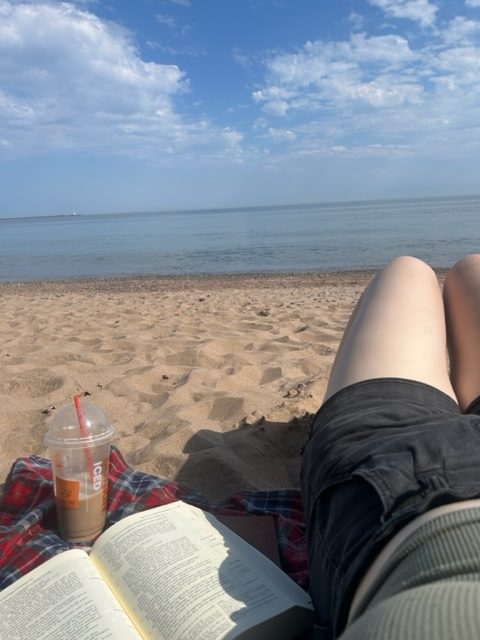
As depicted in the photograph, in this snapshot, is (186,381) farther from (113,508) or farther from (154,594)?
(154,594)

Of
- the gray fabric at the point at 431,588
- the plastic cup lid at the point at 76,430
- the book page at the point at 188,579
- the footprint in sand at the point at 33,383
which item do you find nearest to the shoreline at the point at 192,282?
the footprint in sand at the point at 33,383

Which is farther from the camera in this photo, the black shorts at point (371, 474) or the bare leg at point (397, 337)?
the bare leg at point (397, 337)

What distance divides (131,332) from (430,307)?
3.17 metres

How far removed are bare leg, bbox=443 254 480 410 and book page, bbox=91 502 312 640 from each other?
0.76 m

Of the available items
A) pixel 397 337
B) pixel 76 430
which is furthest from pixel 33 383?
pixel 397 337

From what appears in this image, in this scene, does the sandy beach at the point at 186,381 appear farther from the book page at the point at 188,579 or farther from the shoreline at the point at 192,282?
the shoreline at the point at 192,282

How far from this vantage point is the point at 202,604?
104 centimetres

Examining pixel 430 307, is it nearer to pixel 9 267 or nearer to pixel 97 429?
pixel 97 429

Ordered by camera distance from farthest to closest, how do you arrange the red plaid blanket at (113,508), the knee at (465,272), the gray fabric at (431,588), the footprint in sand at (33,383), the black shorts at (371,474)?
1. the footprint in sand at (33,383)
2. the knee at (465,272)
3. the red plaid blanket at (113,508)
4. the black shorts at (371,474)
5. the gray fabric at (431,588)

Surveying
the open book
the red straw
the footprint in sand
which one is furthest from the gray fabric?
the footprint in sand

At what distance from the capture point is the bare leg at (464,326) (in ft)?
5.19

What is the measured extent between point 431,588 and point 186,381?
2.38 metres

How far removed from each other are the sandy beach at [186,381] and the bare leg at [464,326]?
718 millimetres

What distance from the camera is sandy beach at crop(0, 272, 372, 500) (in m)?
2.13
